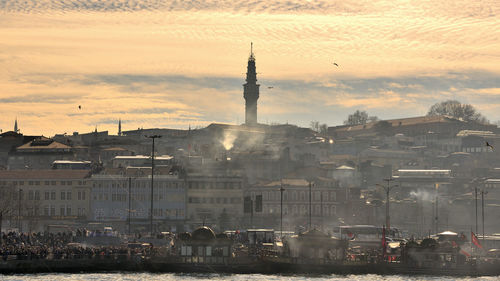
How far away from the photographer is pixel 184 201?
458ft

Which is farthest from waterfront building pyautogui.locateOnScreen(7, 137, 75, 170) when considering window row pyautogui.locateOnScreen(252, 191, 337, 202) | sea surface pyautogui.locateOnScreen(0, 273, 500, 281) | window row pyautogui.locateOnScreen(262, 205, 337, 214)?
sea surface pyautogui.locateOnScreen(0, 273, 500, 281)

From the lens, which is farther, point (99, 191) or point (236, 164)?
point (236, 164)

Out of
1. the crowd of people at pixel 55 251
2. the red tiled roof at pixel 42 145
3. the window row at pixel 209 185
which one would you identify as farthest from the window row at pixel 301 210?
the crowd of people at pixel 55 251

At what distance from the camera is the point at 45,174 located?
14138 cm

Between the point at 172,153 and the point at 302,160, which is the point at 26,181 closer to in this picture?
the point at 172,153

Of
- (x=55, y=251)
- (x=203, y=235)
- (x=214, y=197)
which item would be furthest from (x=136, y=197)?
(x=203, y=235)

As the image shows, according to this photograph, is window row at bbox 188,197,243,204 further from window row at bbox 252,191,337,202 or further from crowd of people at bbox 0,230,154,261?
crowd of people at bbox 0,230,154,261

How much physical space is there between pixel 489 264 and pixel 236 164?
3214 inches

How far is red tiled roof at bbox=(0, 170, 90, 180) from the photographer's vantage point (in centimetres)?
14075

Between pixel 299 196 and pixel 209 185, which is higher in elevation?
pixel 209 185

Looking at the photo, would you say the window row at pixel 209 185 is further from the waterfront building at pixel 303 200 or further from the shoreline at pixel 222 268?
the shoreline at pixel 222 268

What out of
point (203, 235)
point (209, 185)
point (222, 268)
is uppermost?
point (209, 185)

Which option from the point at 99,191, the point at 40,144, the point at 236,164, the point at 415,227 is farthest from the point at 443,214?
the point at 40,144

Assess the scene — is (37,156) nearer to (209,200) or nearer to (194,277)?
(209,200)
